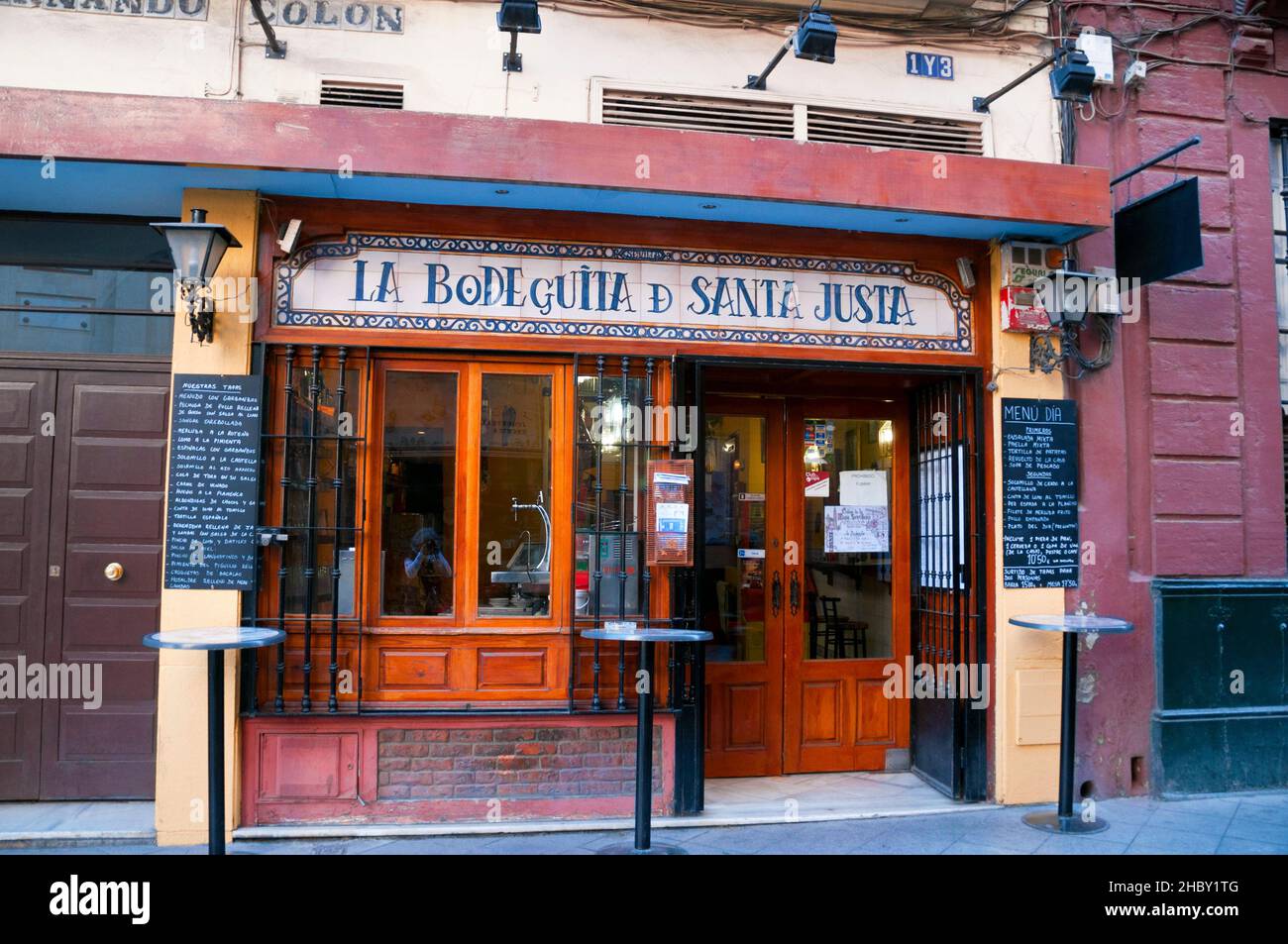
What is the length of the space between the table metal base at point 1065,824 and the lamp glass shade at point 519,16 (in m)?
5.39

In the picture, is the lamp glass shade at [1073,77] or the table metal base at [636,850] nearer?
the table metal base at [636,850]

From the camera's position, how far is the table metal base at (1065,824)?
5418 millimetres

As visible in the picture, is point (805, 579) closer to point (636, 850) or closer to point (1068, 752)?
point (1068, 752)

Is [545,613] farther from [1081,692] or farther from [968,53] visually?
[968,53]

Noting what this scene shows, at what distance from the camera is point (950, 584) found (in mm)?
6148

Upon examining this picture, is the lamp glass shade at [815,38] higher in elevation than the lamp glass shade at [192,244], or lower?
higher

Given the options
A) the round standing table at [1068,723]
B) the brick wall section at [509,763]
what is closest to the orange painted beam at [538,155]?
the round standing table at [1068,723]

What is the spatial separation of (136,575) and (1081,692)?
5948 millimetres

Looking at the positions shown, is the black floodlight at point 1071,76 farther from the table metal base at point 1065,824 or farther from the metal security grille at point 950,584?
the table metal base at point 1065,824

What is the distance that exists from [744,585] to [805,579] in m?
0.46

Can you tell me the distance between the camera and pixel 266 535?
17.5ft

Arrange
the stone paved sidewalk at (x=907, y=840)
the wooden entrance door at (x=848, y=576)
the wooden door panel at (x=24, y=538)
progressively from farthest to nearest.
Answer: the wooden entrance door at (x=848, y=576), the wooden door panel at (x=24, y=538), the stone paved sidewalk at (x=907, y=840)

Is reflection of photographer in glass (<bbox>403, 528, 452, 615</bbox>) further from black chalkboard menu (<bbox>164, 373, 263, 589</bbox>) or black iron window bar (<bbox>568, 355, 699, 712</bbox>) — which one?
black chalkboard menu (<bbox>164, 373, 263, 589</bbox>)

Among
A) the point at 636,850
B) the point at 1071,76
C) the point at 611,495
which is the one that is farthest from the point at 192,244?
the point at 1071,76
